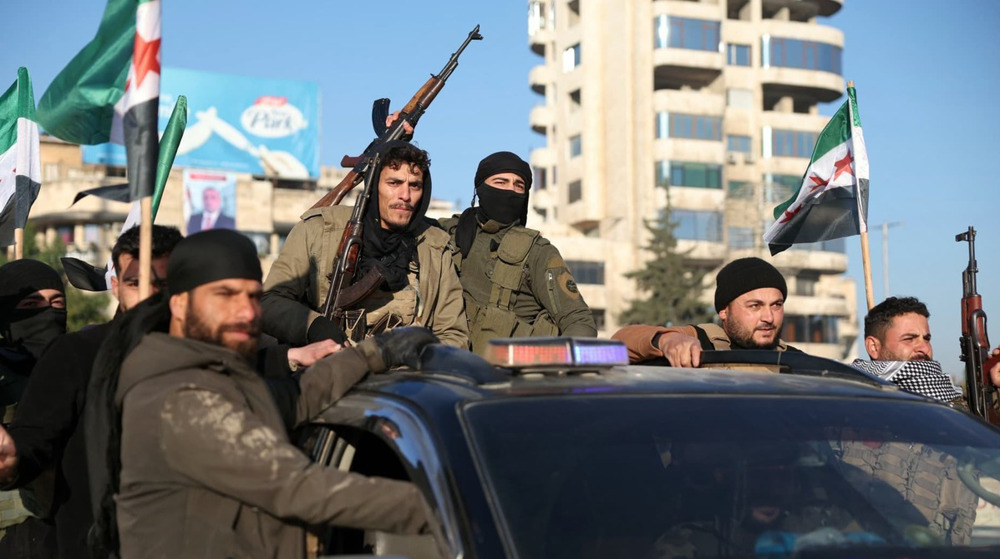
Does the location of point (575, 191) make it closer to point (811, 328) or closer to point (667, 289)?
point (667, 289)

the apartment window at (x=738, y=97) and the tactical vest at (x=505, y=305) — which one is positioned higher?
the apartment window at (x=738, y=97)

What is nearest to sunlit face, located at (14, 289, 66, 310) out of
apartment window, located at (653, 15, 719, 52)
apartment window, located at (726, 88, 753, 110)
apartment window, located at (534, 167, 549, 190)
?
apartment window, located at (653, 15, 719, 52)

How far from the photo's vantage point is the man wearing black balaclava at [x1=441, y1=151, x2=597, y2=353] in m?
5.34

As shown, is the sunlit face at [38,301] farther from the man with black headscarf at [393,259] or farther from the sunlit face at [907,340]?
the sunlit face at [907,340]

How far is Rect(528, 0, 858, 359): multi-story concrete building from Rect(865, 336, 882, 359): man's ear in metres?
55.3

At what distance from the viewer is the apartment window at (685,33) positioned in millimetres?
62406

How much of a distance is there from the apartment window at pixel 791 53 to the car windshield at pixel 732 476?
64125 mm

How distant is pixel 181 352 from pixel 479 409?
714 mm

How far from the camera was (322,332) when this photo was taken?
13.9ft

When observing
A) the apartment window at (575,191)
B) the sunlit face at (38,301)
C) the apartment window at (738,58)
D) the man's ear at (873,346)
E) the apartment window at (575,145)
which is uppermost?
the apartment window at (738,58)

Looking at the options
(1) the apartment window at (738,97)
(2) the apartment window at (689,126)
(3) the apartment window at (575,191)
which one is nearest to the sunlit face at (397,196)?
(2) the apartment window at (689,126)

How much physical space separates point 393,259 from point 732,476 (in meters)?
2.51

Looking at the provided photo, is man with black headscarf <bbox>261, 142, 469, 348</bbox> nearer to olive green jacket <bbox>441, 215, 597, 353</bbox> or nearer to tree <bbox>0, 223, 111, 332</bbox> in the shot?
olive green jacket <bbox>441, 215, 597, 353</bbox>

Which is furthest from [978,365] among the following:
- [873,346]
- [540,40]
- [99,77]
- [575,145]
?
[540,40]
